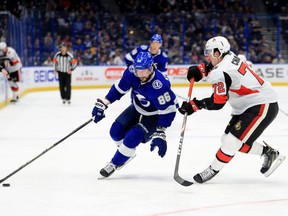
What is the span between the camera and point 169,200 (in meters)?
4.67

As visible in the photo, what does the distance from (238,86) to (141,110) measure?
90cm

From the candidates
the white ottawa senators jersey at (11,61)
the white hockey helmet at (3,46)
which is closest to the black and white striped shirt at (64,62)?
the white ottawa senators jersey at (11,61)

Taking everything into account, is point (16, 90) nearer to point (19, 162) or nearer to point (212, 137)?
point (212, 137)

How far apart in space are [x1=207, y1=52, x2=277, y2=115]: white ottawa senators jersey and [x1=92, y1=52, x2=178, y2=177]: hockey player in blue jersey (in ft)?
1.38

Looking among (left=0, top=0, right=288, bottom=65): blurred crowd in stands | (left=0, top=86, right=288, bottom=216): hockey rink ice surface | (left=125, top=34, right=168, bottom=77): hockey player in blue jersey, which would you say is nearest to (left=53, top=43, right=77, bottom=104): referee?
(left=0, top=86, right=288, bottom=216): hockey rink ice surface

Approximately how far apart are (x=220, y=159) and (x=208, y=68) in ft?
2.70

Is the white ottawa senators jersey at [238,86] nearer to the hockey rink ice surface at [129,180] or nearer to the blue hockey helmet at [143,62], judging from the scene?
the blue hockey helmet at [143,62]

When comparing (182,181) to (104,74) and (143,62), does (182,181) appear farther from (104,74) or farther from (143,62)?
(104,74)

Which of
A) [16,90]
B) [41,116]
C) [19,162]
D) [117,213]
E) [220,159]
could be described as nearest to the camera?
[117,213]

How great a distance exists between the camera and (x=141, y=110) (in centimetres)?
552

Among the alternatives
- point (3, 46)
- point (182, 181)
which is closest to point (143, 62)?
point (182, 181)

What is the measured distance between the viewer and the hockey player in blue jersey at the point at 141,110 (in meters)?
5.18

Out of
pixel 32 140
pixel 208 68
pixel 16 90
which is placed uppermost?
pixel 208 68

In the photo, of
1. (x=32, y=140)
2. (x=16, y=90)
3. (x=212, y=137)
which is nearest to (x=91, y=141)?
(x=32, y=140)
